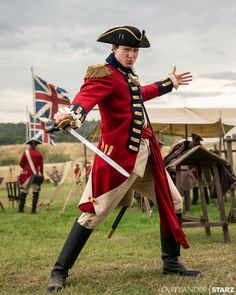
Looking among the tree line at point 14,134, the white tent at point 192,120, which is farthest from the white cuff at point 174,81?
the tree line at point 14,134

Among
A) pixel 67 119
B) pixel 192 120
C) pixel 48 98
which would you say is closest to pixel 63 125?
pixel 67 119

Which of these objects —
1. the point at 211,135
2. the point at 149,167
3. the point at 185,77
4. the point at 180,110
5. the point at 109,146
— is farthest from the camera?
the point at 211,135

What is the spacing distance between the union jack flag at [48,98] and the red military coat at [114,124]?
1045 cm

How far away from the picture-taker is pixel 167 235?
433 cm

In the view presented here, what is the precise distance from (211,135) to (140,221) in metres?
6.57

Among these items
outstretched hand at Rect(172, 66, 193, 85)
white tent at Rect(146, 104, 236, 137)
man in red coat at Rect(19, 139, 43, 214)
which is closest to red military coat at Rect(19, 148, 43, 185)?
man in red coat at Rect(19, 139, 43, 214)

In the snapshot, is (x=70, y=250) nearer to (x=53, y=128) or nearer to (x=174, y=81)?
(x=53, y=128)

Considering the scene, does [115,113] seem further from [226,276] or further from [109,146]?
[226,276]

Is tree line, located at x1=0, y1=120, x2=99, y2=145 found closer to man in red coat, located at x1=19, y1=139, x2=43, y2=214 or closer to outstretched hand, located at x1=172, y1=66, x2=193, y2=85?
man in red coat, located at x1=19, y1=139, x2=43, y2=214

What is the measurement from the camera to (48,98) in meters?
14.6

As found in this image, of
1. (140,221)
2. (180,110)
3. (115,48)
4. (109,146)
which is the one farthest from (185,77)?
(180,110)

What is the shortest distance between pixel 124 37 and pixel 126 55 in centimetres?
15

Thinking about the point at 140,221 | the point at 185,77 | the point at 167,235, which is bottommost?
the point at 140,221

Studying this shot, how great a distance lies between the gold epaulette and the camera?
3.96 metres
